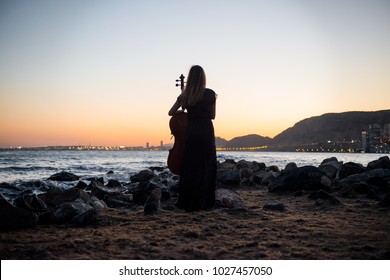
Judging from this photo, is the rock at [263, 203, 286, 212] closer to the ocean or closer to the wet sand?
the wet sand

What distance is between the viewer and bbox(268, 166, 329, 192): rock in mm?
8462

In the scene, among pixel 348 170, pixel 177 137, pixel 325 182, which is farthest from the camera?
pixel 348 170

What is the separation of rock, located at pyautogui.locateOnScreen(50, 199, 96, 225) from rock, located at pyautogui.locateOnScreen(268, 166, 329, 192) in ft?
18.1

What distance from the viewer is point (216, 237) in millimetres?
3842

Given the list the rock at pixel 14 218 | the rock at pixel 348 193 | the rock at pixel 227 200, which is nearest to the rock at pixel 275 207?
the rock at pixel 227 200

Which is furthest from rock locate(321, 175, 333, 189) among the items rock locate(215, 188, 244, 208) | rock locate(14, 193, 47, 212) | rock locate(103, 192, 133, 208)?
rock locate(14, 193, 47, 212)

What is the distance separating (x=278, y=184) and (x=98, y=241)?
6180mm

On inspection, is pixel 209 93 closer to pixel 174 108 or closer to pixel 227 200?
pixel 174 108

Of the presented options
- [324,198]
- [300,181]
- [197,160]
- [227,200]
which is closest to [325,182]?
[300,181]

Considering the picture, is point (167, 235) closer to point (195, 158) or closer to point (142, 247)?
point (142, 247)

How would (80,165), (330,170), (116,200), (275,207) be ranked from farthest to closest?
(80,165) → (330,170) → (116,200) → (275,207)

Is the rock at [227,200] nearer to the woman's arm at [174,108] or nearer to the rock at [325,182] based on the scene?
the woman's arm at [174,108]

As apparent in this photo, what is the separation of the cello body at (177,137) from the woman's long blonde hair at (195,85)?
0.65 metres

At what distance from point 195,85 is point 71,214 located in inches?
120
